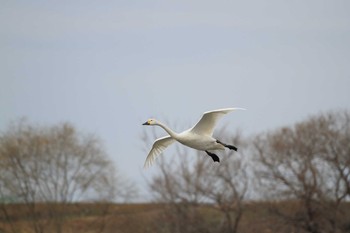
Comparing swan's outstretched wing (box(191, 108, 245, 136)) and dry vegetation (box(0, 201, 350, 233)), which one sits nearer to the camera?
swan's outstretched wing (box(191, 108, 245, 136))

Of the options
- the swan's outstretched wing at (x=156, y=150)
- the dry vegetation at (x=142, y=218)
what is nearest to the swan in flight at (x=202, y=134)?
the swan's outstretched wing at (x=156, y=150)

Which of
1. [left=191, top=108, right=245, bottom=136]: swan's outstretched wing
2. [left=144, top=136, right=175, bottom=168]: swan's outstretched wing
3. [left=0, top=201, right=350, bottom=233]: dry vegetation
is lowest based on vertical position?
[left=0, top=201, right=350, bottom=233]: dry vegetation

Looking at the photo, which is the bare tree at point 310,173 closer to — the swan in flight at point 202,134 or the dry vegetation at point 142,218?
the dry vegetation at point 142,218

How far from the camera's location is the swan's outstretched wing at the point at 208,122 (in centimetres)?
2359

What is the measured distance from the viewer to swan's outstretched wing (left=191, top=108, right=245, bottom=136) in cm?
2359

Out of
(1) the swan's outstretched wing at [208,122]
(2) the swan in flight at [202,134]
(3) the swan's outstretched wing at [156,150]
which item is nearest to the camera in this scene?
(1) the swan's outstretched wing at [208,122]

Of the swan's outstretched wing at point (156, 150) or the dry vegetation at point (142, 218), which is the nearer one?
the swan's outstretched wing at point (156, 150)

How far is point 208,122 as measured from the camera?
24.1 metres

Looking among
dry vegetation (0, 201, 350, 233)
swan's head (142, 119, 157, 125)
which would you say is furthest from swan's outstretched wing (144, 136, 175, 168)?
dry vegetation (0, 201, 350, 233)

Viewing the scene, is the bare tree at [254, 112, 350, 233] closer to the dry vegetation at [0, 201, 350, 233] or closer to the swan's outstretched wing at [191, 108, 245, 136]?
the dry vegetation at [0, 201, 350, 233]

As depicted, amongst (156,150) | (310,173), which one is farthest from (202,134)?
(310,173)

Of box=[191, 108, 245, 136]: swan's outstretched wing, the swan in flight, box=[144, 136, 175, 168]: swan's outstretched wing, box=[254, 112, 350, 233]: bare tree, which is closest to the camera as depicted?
box=[191, 108, 245, 136]: swan's outstretched wing

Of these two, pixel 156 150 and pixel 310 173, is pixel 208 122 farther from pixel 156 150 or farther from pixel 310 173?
pixel 310 173

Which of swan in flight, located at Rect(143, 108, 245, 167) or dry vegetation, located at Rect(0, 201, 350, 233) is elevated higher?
swan in flight, located at Rect(143, 108, 245, 167)
